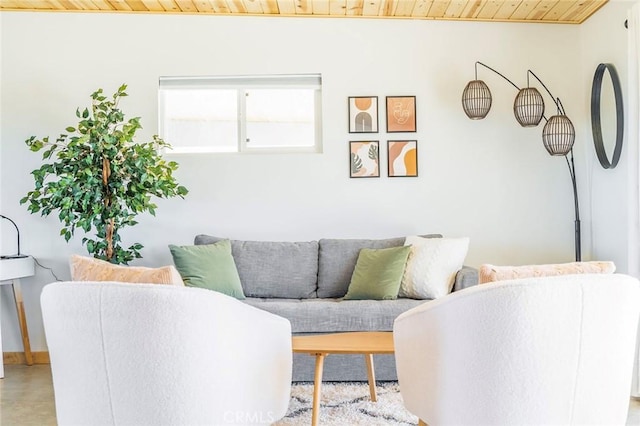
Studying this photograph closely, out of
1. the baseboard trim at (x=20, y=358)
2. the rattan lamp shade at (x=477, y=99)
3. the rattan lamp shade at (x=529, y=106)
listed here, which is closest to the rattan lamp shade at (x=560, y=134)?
the rattan lamp shade at (x=529, y=106)

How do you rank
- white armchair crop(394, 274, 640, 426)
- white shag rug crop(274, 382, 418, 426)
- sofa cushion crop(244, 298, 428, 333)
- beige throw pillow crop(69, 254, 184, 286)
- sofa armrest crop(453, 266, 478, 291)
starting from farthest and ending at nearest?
sofa armrest crop(453, 266, 478, 291)
sofa cushion crop(244, 298, 428, 333)
white shag rug crop(274, 382, 418, 426)
beige throw pillow crop(69, 254, 184, 286)
white armchair crop(394, 274, 640, 426)

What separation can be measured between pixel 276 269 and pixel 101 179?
1.26 m

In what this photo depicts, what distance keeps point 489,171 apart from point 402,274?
1232 mm

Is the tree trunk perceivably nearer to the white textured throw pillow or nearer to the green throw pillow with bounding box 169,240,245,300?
the green throw pillow with bounding box 169,240,245,300

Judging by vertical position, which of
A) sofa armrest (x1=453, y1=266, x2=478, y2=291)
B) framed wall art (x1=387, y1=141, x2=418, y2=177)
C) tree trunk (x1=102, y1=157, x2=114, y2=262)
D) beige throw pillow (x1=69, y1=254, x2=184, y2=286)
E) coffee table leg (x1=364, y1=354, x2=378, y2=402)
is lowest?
coffee table leg (x1=364, y1=354, x2=378, y2=402)

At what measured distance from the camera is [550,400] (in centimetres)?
153

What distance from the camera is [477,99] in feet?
13.4

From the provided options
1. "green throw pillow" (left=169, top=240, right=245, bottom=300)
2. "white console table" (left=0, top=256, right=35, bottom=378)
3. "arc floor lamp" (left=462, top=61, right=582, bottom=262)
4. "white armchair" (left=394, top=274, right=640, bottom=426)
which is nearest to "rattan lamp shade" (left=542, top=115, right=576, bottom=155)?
"arc floor lamp" (left=462, top=61, right=582, bottom=262)

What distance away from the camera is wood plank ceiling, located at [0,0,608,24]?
3971 millimetres

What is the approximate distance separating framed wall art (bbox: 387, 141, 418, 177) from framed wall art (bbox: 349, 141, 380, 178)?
97 mm

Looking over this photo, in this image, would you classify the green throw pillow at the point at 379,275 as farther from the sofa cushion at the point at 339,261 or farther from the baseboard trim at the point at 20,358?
the baseboard trim at the point at 20,358

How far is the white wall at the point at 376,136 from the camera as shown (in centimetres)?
419

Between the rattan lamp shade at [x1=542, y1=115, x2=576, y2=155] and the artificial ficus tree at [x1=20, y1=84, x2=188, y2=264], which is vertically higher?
the rattan lamp shade at [x1=542, y1=115, x2=576, y2=155]

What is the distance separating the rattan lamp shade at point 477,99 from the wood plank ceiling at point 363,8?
54 cm
